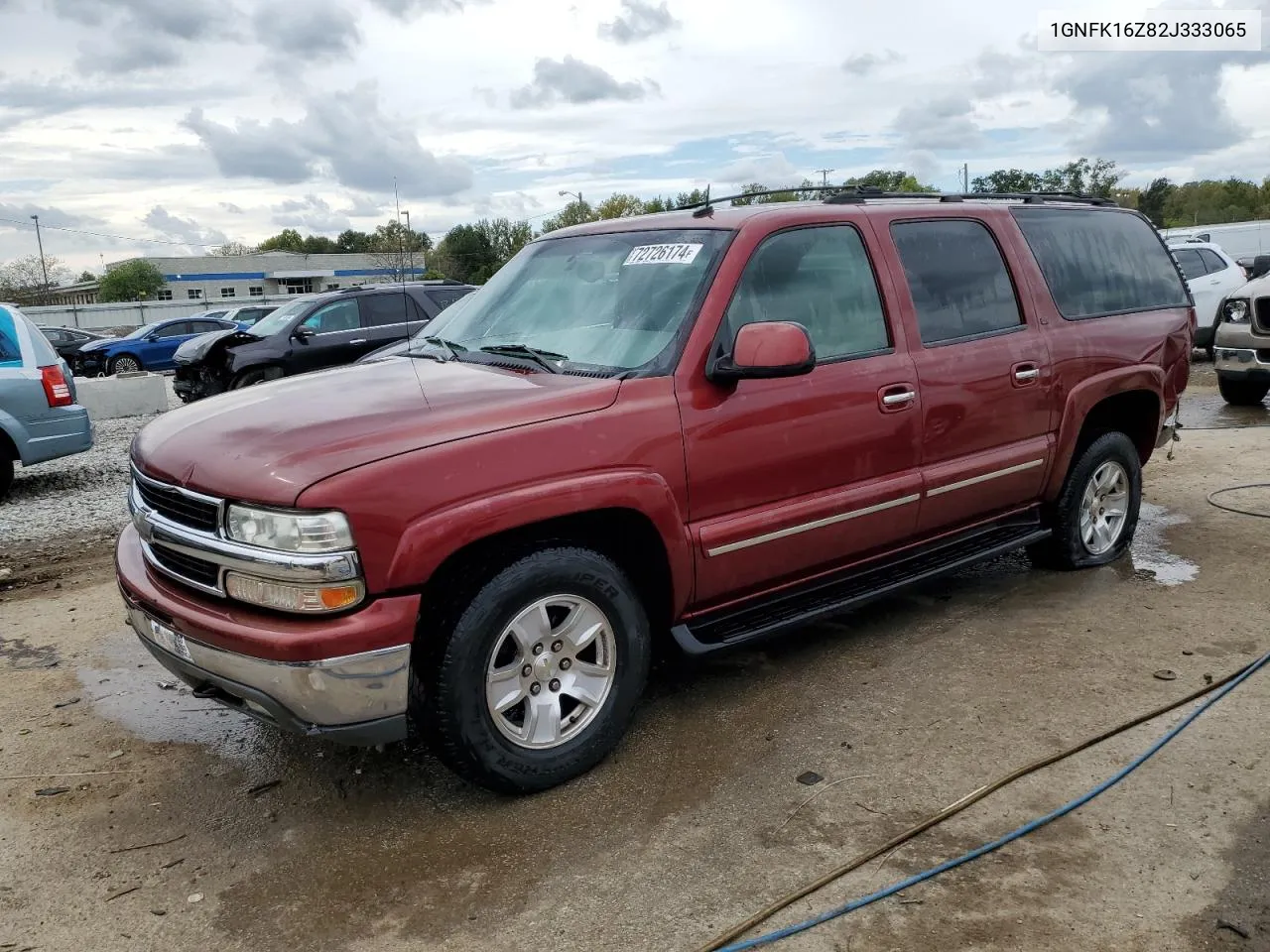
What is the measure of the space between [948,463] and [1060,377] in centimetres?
90

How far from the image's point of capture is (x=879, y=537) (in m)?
4.33

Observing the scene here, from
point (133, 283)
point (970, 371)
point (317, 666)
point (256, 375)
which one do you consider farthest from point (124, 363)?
point (133, 283)

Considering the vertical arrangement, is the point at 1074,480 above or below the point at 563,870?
above

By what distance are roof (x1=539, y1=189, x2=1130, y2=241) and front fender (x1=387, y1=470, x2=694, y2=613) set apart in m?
1.18

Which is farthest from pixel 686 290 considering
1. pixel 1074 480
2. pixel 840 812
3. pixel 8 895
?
pixel 8 895

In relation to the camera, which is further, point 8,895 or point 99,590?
point 99,590

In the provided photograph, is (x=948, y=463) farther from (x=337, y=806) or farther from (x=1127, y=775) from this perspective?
(x=337, y=806)

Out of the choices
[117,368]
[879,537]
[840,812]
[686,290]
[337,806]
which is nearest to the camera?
[840,812]

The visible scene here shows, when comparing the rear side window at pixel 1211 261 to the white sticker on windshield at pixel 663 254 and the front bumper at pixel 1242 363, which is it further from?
the white sticker on windshield at pixel 663 254

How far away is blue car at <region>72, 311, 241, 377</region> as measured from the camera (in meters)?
25.3

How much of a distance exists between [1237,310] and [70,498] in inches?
448

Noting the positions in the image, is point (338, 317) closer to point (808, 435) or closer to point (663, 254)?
point (663, 254)

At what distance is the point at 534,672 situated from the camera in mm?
3398

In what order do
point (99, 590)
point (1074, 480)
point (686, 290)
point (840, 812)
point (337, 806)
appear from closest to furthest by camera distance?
point (840, 812) < point (337, 806) < point (686, 290) < point (1074, 480) < point (99, 590)
